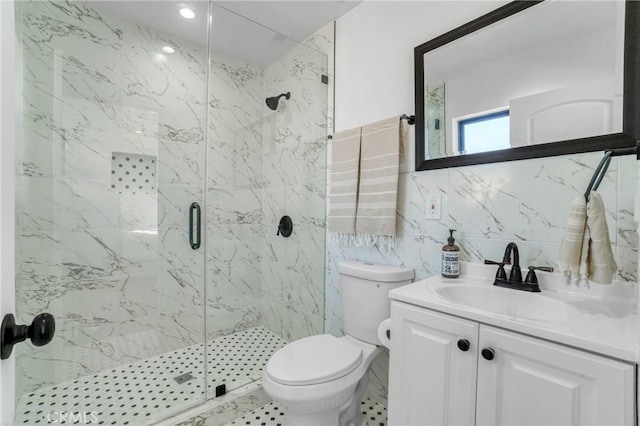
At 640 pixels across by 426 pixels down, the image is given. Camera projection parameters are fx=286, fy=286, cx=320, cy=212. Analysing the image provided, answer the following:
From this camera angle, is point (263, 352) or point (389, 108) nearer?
point (389, 108)

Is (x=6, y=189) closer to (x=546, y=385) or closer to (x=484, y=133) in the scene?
(x=546, y=385)

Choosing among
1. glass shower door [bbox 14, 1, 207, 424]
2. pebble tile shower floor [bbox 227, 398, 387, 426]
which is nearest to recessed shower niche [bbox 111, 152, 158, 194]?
glass shower door [bbox 14, 1, 207, 424]

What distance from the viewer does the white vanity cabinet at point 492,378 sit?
0.65m

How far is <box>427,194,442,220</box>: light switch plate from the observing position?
138 centimetres

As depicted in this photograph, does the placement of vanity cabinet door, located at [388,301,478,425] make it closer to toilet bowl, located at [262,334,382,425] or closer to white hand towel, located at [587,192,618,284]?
toilet bowl, located at [262,334,382,425]

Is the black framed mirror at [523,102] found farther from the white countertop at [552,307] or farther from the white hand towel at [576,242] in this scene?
the white countertop at [552,307]

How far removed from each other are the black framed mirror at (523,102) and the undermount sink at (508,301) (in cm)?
53

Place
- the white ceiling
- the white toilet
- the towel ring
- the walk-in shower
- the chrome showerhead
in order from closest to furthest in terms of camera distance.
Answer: the towel ring, the white toilet, the walk-in shower, the white ceiling, the chrome showerhead

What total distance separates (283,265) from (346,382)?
3.95 feet

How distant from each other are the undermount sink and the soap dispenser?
Answer: 0.32 ft

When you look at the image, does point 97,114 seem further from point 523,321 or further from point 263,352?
point 523,321

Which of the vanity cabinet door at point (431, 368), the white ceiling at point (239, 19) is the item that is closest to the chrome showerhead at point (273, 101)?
the white ceiling at point (239, 19)

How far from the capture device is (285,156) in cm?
231

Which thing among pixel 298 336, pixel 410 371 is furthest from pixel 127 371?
pixel 410 371
